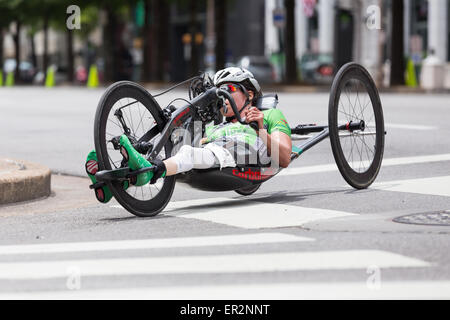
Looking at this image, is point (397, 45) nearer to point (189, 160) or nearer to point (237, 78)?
point (237, 78)

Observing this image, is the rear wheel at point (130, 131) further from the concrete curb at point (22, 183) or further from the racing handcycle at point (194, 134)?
the concrete curb at point (22, 183)

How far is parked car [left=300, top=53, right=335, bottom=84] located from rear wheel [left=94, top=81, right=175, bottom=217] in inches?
1467

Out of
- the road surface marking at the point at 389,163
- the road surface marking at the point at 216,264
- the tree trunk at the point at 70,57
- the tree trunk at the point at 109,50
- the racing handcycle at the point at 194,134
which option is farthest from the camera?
the tree trunk at the point at 70,57

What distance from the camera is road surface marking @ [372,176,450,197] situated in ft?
25.6

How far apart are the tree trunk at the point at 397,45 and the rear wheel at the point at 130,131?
27.0 meters

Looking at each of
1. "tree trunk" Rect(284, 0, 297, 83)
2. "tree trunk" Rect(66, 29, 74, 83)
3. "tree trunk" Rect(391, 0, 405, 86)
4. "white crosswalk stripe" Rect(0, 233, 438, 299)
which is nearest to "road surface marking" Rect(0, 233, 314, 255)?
"white crosswalk stripe" Rect(0, 233, 438, 299)

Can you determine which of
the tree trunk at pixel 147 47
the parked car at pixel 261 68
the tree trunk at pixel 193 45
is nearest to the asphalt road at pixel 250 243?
the tree trunk at pixel 193 45

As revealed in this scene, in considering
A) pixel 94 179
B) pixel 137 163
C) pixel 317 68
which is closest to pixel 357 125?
pixel 137 163

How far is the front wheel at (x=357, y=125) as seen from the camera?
774 cm

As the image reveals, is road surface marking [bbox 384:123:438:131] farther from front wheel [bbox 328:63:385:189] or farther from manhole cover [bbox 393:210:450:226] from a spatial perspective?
manhole cover [bbox 393:210:450:226]

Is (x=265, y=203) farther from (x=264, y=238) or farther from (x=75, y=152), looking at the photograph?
(x=75, y=152)
